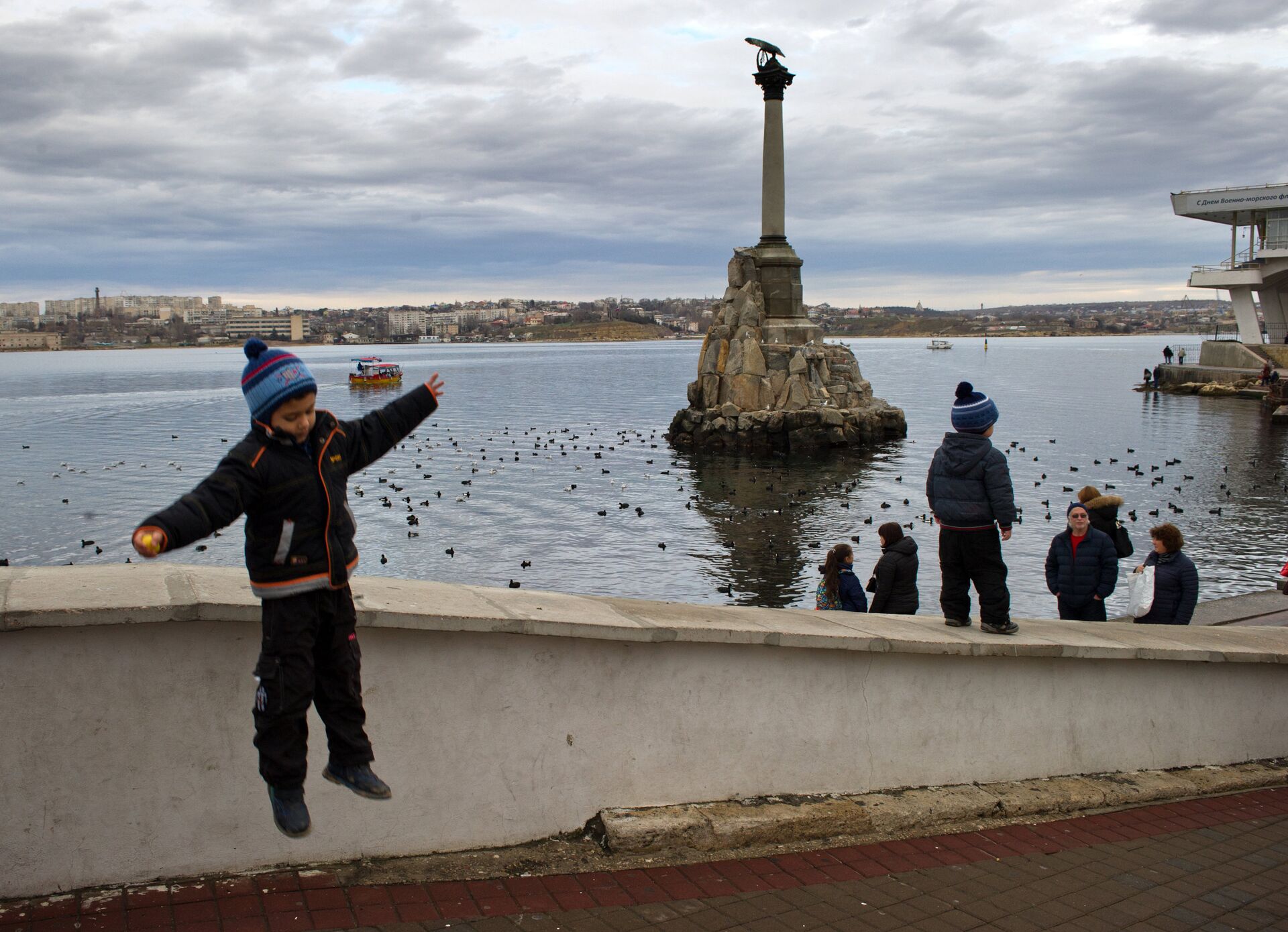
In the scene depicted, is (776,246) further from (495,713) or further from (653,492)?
(495,713)

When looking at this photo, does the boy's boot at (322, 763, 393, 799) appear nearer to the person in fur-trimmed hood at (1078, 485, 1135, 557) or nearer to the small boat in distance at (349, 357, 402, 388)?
the person in fur-trimmed hood at (1078, 485, 1135, 557)

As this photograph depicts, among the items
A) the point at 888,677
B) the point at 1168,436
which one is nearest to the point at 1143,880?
the point at 888,677

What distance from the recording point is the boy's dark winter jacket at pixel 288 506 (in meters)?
3.47

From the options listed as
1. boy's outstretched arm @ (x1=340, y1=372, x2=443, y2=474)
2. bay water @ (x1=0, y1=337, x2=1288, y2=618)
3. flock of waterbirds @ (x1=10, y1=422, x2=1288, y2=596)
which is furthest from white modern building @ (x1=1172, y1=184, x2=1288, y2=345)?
boy's outstretched arm @ (x1=340, y1=372, x2=443, y2=474)

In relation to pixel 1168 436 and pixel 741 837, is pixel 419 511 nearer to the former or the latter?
pixel 741 837

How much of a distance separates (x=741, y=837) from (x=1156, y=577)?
562 cm

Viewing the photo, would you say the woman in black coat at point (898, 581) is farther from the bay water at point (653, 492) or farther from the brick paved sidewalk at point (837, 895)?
the bay water at point (653, 492)

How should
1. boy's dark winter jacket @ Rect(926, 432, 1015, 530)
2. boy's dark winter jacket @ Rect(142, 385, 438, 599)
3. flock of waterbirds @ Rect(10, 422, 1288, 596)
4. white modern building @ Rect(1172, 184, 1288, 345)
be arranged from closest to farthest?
boy's dark winter jacket @ Rect(142, 385, 438, 599) → boy's dark winter jacket @ Rect(926, 432, 1015, 530) → flock of waterbirds @ Rect(10, 422, 1288, 596) → white modern building @ Rect(1172, 184, 1288, 345)

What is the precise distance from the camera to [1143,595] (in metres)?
Answer: 8.84

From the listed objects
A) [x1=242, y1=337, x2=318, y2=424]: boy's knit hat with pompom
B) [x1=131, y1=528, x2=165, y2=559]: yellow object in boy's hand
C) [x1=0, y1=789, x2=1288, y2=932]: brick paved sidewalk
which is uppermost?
[x1=242, y1=337, x2=318, y2=424]: boy's knit hat with pompom

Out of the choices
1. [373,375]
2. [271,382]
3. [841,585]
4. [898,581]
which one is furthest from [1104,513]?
[373,375]

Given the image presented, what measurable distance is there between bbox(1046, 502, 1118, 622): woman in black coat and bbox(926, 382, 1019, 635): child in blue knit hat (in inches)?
107

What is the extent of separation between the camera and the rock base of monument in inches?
1668

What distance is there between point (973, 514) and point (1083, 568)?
313 centimetres
